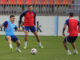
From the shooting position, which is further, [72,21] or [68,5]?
[68,5]

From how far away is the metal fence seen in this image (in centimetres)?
2227

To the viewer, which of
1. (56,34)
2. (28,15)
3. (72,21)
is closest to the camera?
(72,21)

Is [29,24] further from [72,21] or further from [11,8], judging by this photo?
[11,8]

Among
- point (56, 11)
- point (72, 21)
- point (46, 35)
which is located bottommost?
point (46, 35)

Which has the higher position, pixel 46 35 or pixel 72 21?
pixel 72 21

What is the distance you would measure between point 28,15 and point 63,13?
7.14 metres

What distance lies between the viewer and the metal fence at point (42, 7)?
2227cm

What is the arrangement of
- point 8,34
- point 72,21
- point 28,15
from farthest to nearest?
point 28,15 < point 8,34 < point 72,21

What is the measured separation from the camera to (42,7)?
22.4 metres

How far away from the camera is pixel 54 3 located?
73.5 ft

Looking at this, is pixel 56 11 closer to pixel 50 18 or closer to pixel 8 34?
pixel 50 18

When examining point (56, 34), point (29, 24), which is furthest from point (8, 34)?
point (56, 34)

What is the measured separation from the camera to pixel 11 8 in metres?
22.3

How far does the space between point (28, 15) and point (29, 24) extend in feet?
1.32
